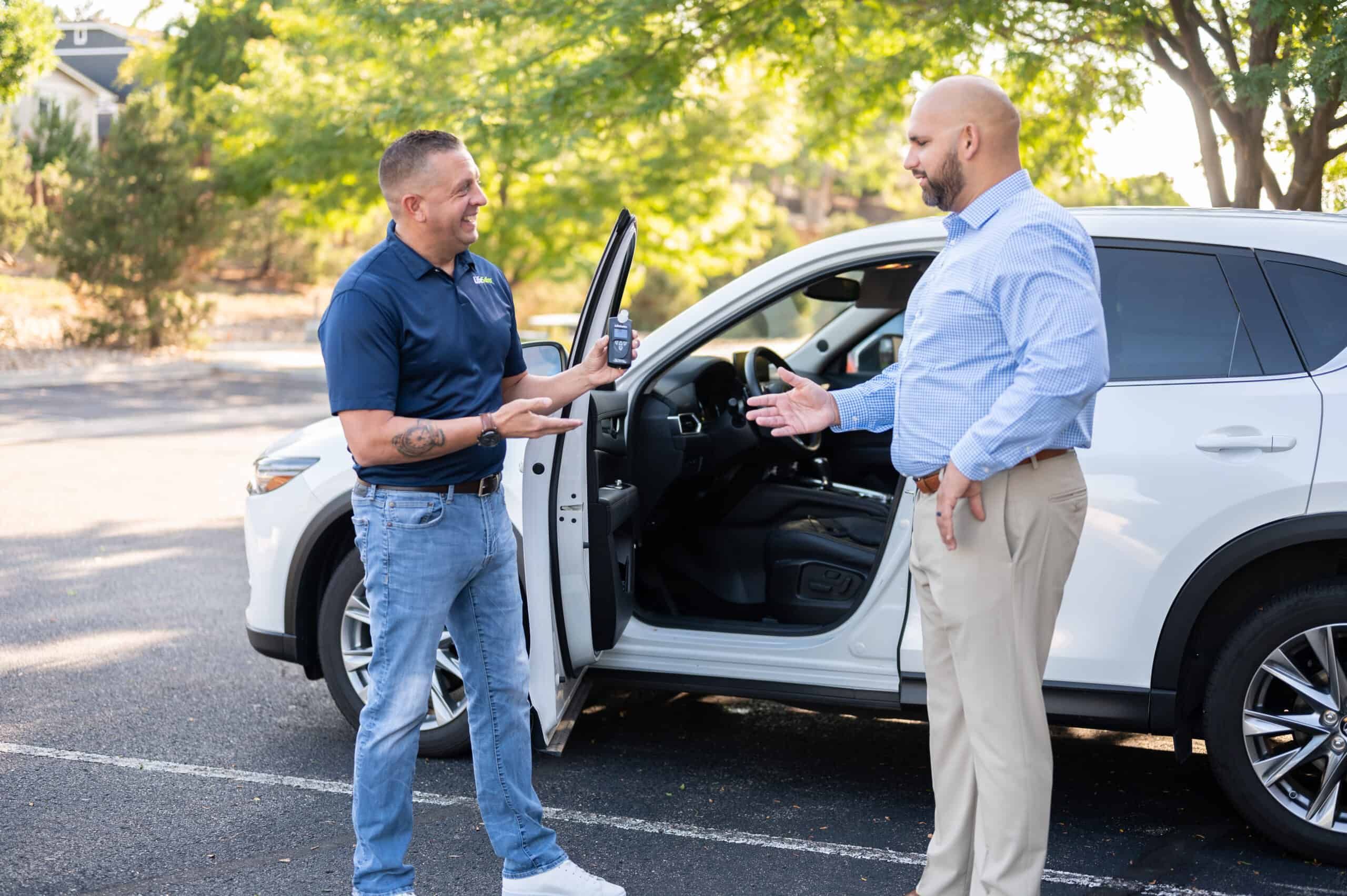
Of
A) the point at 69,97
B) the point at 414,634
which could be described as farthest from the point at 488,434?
the point at 69,97

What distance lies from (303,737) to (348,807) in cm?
74

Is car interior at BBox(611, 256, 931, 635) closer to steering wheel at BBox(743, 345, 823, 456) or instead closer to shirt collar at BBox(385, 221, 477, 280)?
steering wheel at BBox(743, 345, 823, 456)

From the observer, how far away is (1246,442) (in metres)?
3.59

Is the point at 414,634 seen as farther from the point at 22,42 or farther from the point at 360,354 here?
the point at 22,42

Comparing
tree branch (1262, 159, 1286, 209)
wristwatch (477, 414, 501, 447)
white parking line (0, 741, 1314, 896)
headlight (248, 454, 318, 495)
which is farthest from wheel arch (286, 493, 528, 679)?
tree branch (1262, 159, 1286, 209)

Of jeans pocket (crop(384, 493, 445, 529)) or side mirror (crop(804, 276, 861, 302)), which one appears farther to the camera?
side mirror (crop(804, 276, 861, 302))

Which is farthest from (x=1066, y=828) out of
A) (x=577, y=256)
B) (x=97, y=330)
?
(x=97, y=330)

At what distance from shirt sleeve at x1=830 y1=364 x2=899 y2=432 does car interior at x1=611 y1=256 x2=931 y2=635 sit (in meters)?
0.92

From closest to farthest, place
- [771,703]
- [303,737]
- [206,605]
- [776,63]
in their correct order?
[303,737] → [771,703] → [206,605] → [776,63]

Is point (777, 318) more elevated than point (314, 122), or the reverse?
point (314, 122)

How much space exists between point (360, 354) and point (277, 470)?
179 cm

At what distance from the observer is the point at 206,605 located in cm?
674

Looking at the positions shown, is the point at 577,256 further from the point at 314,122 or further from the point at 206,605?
the point at 206,605

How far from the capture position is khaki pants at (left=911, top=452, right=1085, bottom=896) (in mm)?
2910
